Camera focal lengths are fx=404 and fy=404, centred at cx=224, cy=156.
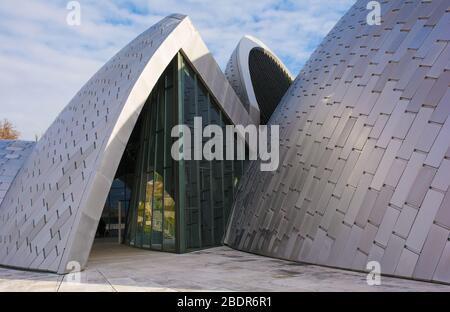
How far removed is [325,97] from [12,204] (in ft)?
40.0

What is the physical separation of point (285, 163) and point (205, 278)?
228 inches

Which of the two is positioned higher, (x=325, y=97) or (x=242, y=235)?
(x=325, y=97)

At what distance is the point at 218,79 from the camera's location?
18234mm

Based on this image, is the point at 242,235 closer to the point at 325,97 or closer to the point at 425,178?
the point at 325,97

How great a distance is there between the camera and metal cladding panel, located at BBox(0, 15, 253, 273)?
37.0ft

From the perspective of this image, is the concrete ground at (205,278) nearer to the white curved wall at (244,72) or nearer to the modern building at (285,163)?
the modern building at (285,163)

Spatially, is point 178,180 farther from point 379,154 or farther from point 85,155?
point 379,154

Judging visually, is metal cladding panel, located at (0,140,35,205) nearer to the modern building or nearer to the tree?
the modern building

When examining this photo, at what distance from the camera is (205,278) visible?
30.1ft

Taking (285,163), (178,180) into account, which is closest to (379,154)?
(285,163)

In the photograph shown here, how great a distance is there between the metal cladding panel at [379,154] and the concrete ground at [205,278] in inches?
25.8

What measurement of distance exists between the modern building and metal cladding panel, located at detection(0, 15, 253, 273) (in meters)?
0.06
